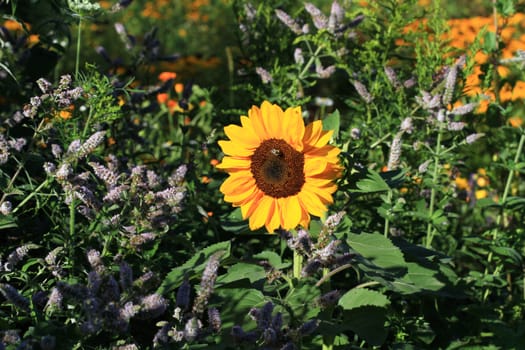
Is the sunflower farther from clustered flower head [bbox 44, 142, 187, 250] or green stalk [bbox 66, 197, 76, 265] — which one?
green stalk [bbox 66, 197, 76, 265]

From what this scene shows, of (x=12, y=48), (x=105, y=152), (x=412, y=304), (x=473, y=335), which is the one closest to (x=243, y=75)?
(x=105, y=152)

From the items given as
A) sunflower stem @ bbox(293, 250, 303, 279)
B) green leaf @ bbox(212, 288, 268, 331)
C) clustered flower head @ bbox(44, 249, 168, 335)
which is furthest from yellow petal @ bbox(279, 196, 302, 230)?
clustered flower head @ bbox(44, 249, 168, 335)

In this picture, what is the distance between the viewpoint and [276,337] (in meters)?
1.78

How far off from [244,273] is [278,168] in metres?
0.33

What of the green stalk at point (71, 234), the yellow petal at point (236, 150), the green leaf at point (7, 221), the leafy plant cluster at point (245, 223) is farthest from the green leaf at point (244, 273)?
the green leaf at point (7, 221)

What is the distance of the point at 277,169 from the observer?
211cm

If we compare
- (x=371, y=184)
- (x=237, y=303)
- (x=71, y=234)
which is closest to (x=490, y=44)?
(x=371, y=184)

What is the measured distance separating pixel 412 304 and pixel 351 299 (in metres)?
1.03

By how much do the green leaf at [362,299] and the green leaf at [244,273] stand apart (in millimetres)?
251

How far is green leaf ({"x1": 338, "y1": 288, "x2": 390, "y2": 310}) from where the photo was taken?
204cm

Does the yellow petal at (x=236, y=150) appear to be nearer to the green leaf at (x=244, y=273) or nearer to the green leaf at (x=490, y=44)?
the green leaf at (x=244, y=273)

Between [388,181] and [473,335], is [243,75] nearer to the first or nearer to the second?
[388,181]

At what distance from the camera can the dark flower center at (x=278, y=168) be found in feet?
6.89

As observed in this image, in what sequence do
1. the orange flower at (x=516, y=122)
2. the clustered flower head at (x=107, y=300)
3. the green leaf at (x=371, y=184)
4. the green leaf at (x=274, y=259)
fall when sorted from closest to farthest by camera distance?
the clustered flower head at (x=107, y=300)
the green leaf at (x=371, y=184)
the green leaf at (x=274, y=259)
the orange flower at (x=516, y=122)
